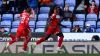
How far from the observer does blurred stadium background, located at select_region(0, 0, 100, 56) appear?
19547mm

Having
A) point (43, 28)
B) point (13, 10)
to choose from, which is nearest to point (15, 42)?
point (43, 28)

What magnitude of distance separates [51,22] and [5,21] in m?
4.45

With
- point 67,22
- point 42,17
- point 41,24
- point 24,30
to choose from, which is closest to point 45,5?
point 42,17

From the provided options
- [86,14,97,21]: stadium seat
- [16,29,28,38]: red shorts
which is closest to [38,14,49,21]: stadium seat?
[86,14,97,21]: stadium seat

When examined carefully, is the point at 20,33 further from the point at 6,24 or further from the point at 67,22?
the point at 6,24

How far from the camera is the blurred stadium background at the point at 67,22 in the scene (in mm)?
19547

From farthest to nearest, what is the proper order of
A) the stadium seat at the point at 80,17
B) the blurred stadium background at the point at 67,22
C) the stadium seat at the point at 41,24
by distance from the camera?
the stadium seat at the point at 80,17
the stadium seat at the point at 41,24
the blurred stadium background at the point at 67,22

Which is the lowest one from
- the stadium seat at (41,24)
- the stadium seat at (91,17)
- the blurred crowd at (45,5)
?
the stadium seat at (41,24)

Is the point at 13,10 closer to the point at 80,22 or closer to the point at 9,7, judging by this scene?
the point at 9,7

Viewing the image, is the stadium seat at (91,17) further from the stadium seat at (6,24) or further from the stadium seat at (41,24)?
the stadium seat at (6,24)

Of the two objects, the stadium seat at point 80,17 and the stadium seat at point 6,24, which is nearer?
the stadium seat at point 80,17

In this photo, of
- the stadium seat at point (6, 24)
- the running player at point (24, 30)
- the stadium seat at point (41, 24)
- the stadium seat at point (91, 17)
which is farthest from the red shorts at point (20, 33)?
the stadium seat at point (91, 17)

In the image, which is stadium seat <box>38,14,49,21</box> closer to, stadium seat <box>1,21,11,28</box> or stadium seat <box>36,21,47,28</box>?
stadium seat <box>36,21,47,28</box>

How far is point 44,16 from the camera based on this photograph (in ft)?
73.8
